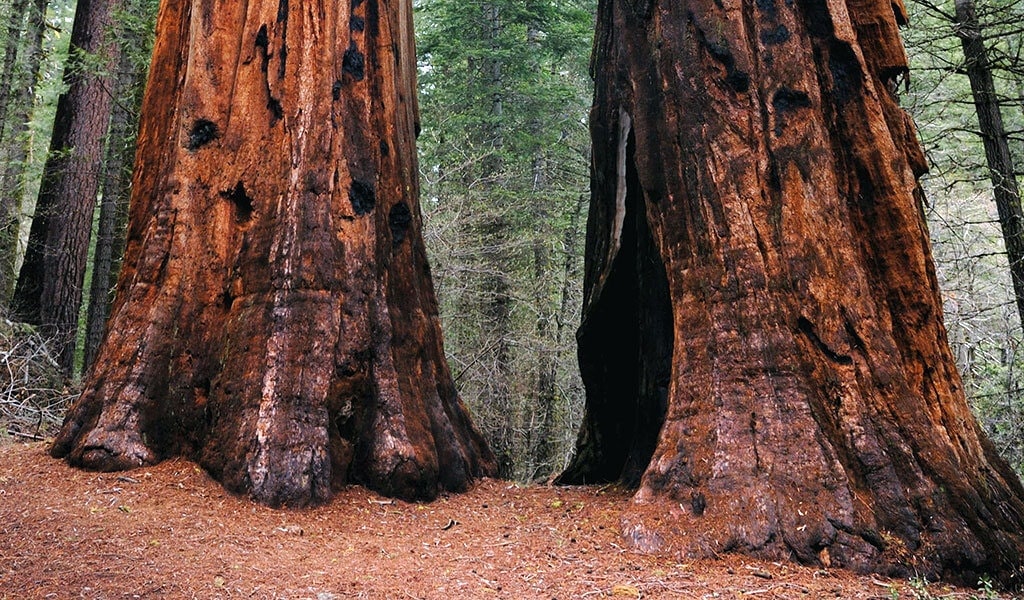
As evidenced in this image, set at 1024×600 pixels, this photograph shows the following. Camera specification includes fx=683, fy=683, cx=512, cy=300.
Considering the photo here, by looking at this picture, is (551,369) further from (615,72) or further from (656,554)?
(656,554)

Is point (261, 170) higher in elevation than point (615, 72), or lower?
lower

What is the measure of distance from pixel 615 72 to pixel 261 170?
14.9ft

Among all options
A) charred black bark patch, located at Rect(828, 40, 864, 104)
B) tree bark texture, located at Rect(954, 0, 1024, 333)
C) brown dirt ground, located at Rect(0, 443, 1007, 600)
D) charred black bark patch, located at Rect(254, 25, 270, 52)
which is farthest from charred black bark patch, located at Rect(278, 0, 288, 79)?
tree bark texture, located at Rect(954, 0, 1024, 333)

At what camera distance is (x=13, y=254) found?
14.0 meters

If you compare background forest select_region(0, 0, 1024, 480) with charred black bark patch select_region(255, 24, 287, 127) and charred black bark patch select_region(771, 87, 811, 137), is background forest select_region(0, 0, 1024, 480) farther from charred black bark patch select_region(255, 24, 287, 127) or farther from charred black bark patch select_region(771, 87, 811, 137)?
charred black bark patch select_region(255, 24, 287, 127)

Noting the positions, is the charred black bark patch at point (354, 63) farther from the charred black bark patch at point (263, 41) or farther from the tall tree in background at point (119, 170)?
the tall tree in background at point (119, 170)

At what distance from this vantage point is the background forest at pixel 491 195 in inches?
426

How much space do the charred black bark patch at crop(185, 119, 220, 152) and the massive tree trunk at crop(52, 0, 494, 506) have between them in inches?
0.5

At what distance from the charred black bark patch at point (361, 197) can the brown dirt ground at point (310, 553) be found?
2417 millimetres

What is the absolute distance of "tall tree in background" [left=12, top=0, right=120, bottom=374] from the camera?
11.2m

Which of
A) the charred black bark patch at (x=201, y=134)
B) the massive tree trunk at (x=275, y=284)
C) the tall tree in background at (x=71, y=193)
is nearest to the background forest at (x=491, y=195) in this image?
the tall tree in background at (x=71, y=193)

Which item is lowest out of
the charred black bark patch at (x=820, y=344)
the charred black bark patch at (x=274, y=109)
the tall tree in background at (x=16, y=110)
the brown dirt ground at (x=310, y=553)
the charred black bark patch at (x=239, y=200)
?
Answer: the brown dirt ground at (x=310, y=553)

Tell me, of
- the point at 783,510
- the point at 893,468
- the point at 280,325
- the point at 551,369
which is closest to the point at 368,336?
the point at 280,325

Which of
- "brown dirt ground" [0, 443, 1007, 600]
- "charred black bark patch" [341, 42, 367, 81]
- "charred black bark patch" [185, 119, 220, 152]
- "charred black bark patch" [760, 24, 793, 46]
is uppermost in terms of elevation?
"charred black bark patch" [341, 42, 367, 81]
